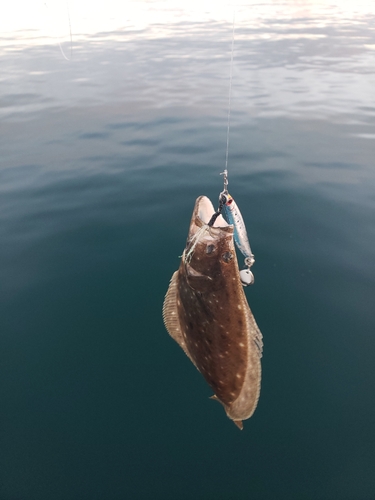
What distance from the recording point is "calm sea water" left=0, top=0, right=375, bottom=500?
4.97 meters

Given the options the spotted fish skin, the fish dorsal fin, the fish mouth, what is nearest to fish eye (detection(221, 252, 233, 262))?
the spotted fish skin

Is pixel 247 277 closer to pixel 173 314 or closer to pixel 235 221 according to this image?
pixel 235 221

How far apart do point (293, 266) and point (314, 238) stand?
120cm

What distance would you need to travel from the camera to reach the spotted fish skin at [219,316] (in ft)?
13.3

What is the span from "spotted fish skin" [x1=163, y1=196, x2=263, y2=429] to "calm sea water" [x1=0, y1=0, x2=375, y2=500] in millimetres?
1354

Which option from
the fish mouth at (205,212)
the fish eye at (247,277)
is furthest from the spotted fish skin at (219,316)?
the fish eye at (247,277)

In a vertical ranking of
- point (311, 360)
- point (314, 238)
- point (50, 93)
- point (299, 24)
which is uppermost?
point (299, 24)

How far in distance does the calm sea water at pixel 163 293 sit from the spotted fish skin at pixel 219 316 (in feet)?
4.44

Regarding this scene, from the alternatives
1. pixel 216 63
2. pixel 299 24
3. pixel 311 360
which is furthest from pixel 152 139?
pixel 299 24

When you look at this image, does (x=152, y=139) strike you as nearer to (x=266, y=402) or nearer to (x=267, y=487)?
(x=266, y=402)

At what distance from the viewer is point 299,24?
127 feet

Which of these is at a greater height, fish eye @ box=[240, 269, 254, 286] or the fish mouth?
the fish mouth

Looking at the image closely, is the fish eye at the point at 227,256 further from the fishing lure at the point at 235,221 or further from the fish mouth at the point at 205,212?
the fish mouth at the point at 205,212

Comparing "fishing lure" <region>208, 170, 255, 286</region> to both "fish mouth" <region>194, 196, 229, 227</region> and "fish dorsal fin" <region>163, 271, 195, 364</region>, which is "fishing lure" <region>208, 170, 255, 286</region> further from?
"fish dorsal fin" <region>163, 271, 195, 364</region>
